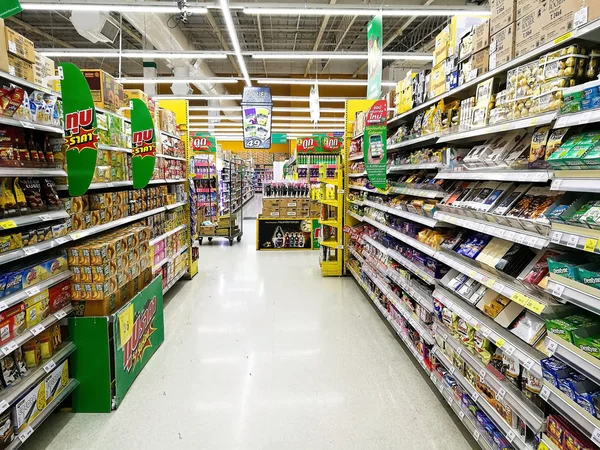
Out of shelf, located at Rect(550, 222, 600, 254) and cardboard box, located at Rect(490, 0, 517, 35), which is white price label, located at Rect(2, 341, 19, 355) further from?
cardboard box, located at Rect(490, 0, 517, 35)

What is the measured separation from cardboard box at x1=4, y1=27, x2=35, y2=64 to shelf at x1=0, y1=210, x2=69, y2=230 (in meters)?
0.96

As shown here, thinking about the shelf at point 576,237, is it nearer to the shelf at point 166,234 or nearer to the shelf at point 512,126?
the shelf at point 512,126

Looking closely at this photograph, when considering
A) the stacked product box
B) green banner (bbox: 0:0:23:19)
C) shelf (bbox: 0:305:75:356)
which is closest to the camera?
green banner (bbox: 0:0:23:19)

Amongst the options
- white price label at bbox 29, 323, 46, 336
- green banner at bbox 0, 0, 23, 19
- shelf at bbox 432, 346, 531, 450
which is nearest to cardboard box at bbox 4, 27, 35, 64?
green banner at bbox 0, 0, 23, 19

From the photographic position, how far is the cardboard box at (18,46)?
2.24 metres

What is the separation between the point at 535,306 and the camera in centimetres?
173

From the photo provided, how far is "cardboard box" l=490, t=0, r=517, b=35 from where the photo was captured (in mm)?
2033

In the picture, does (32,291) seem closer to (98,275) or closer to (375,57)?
(98,275)

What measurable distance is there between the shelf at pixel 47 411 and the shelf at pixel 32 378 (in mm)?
203

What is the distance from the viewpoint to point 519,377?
1.97 m

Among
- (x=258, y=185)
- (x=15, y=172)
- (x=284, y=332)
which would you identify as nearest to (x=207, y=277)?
(x=284, y=332)

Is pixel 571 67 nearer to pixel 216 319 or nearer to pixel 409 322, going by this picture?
pixel 409 322

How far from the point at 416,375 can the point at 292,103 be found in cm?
1914

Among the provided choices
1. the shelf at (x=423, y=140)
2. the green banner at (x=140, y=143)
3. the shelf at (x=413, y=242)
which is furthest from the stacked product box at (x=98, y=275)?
the shelf at (x=423, y=140)
